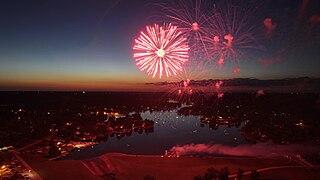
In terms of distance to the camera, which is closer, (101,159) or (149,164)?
(149,164)

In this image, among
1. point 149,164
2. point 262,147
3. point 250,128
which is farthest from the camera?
point 250,128

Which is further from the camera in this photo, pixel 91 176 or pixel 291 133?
pixel 291 133

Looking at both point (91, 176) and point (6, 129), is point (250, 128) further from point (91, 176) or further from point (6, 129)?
point (6, 129)

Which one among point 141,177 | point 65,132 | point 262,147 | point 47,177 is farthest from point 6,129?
point 262,147

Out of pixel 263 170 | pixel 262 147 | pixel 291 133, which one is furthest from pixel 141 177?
pixel 291 133

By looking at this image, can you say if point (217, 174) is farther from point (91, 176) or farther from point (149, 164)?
point (91, 176)

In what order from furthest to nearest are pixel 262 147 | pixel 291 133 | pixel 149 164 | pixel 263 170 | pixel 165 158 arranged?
1. pixel 291 133
2. pixel 262 147
3. pixel 165 158
4. pixel 149 164
5. pixel 263 170

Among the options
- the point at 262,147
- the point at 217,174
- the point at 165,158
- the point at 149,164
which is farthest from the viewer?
the point at 262,147

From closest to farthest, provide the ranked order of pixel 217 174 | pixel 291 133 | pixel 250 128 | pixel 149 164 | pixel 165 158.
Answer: pixel 217 174 → pixel 149 164 → pixel 165 158 → pixel 291 133 → pixel 250 128
